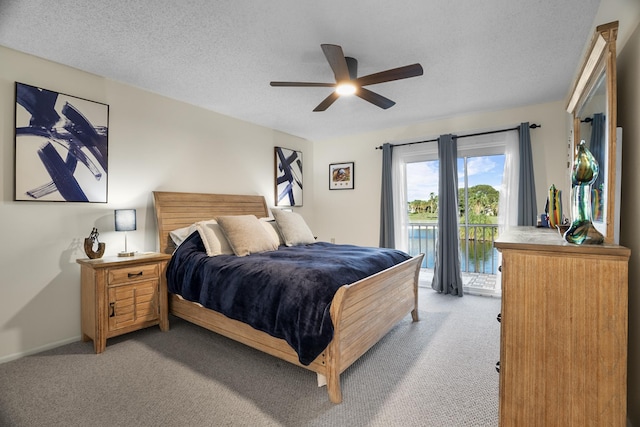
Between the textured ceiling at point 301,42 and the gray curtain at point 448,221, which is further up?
the textured ceiling at point 301,42

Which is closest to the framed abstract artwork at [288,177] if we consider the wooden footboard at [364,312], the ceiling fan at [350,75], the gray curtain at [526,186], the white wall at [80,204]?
the white wall at [80,204]

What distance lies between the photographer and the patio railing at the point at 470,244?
183 inches

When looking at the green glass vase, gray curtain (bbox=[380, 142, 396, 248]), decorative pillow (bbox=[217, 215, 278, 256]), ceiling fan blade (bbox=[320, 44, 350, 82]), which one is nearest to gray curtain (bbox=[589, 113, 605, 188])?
the green glass vase

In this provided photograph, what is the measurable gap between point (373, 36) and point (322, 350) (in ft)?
7.64

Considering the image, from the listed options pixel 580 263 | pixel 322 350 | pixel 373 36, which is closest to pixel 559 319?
pixel 580 263

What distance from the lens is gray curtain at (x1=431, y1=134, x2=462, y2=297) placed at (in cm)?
423

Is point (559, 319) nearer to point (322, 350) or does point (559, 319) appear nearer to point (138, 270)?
point (322, 350)

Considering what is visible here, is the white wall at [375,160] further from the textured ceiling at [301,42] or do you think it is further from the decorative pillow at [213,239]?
the decorative pillow at [213,239]

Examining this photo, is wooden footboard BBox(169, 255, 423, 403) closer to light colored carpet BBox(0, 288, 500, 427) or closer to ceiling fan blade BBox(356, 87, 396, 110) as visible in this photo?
light colored carpet BBox(0, 288, 500, 427)

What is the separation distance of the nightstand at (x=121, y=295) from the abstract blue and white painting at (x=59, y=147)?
0.70m

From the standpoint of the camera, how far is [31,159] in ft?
8.36

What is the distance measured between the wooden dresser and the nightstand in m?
2.96

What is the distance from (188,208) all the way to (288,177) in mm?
1940

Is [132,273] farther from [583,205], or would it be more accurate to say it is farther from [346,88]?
[583,205]
